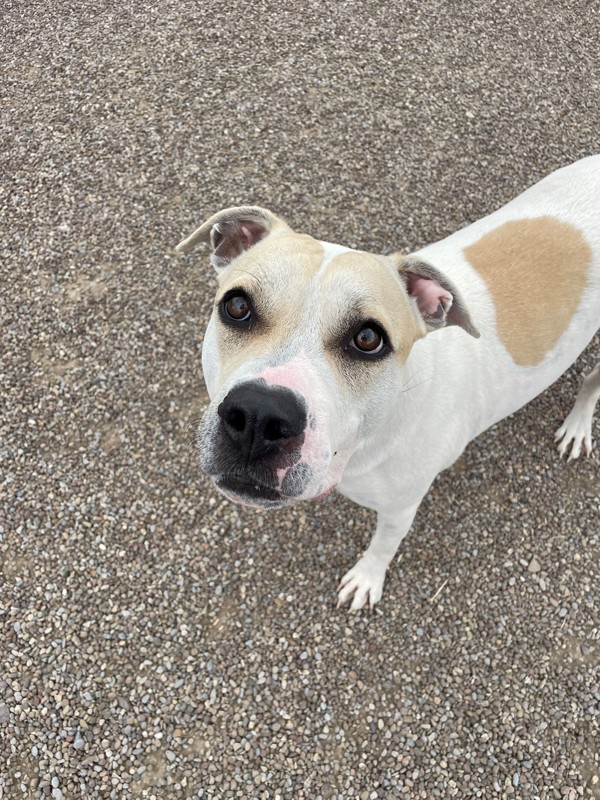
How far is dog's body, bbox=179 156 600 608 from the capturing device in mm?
2092

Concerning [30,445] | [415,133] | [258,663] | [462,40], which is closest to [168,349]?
[30,445]

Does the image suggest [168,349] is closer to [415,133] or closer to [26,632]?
[26,632]

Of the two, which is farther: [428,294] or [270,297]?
[428,294]

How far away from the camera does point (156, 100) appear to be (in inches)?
237

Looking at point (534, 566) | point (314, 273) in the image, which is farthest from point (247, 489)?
point (534, 566)

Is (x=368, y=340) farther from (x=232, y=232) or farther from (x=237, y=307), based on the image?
(x=232, y=232)

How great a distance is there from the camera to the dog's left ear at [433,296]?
2548 millimetres

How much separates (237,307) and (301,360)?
43 cm

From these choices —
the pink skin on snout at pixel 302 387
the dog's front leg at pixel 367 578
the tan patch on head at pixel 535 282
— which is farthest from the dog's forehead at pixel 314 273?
the dog's front leg at pixel 367 578

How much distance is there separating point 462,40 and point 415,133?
179 cm

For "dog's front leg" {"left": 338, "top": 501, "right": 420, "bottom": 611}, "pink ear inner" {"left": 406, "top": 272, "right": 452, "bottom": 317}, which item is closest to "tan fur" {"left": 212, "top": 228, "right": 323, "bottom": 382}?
"pink ear inner" {"left": 406, "top": 272, "right": 452, "bottom": 317}

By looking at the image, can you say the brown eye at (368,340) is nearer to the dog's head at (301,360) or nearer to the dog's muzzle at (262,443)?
the dog's head at (301,360)

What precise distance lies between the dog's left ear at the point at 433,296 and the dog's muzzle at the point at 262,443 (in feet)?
3.24

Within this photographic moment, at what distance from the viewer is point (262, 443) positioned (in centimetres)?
202
